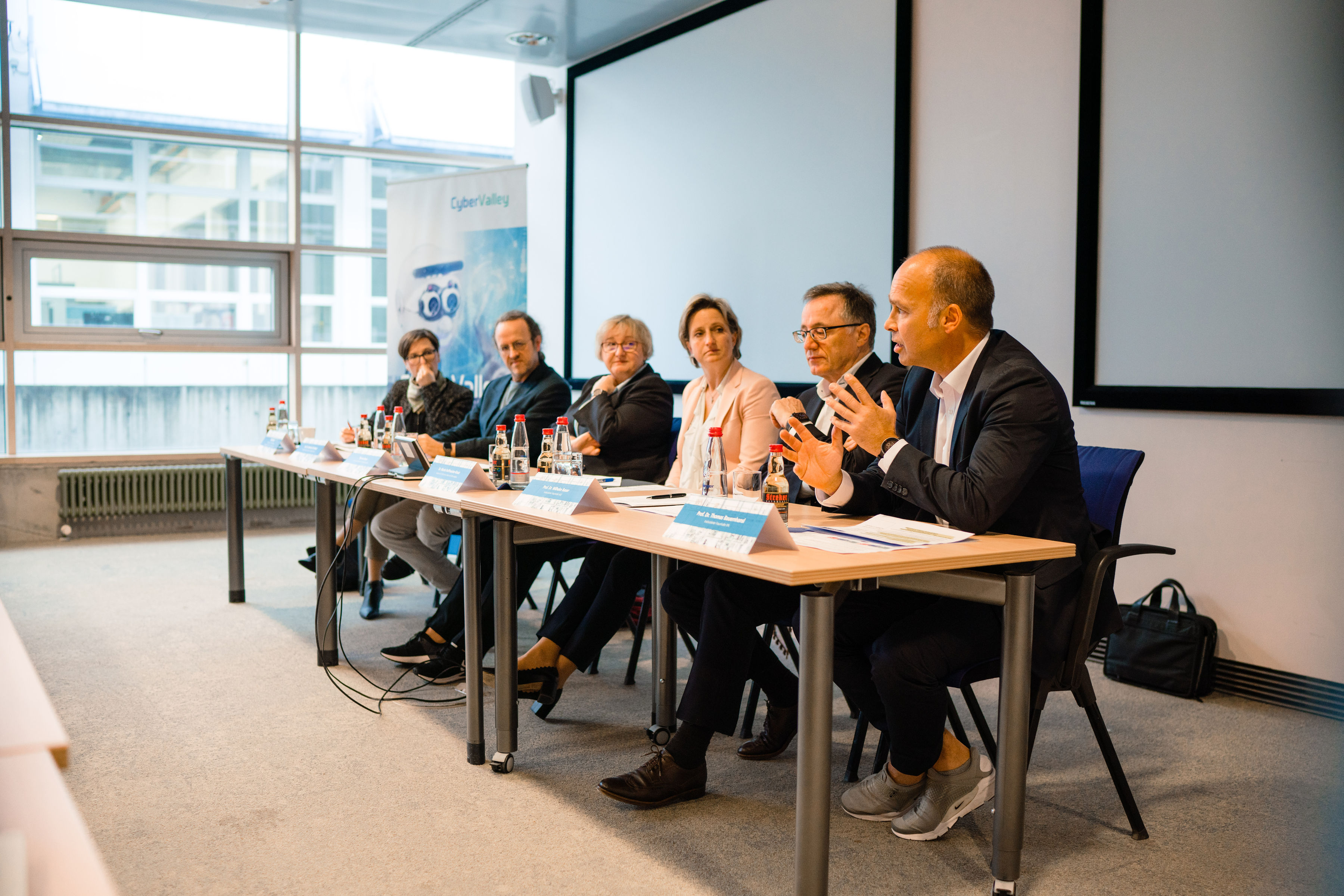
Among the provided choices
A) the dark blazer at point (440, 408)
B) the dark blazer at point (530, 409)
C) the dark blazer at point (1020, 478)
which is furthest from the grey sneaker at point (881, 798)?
the dark blazer at point (440, 408)

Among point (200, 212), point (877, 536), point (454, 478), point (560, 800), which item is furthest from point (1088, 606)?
point (200, 212)

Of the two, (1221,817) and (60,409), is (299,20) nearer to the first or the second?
(60,409)

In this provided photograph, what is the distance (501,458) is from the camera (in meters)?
2.96

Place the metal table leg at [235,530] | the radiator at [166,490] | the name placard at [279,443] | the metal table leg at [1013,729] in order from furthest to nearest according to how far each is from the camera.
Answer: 1. the radiator at [166,490]
2. the metal table leg at [235,530]
3. the name placard at [279,443]
4. the metal table leg at [1013,729]

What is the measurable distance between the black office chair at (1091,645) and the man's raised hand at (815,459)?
1.52ft

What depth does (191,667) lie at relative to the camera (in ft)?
11.4

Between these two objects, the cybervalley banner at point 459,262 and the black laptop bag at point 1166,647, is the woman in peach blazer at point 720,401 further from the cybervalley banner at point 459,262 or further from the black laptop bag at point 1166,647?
the cybervalley banner at point 459,262

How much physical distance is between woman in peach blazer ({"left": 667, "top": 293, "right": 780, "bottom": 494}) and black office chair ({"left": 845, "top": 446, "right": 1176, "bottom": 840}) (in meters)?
0.99

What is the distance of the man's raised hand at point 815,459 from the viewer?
221cm

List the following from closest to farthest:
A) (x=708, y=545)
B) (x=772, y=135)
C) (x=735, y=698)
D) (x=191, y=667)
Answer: (x=708, y=545), (x=735, y=698), (x=191, y=667), (x=772, y=135)

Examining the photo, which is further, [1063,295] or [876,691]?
[1063,295]

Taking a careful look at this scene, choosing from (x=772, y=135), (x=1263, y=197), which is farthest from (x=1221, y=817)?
(x=772, y=135)

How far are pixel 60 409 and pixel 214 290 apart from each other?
115 centimetres

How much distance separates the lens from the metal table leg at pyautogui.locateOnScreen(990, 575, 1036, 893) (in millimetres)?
1854
